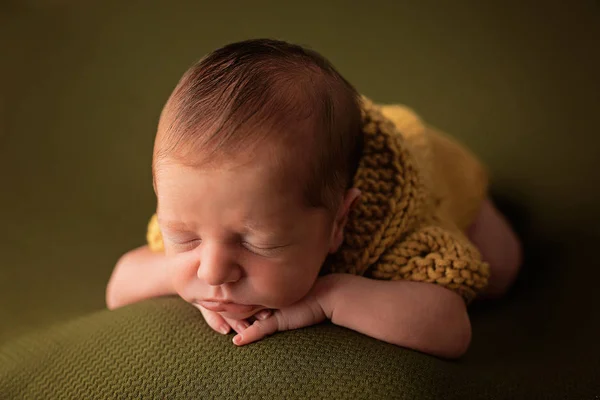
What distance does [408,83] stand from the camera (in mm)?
1443

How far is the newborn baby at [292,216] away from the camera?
0.71 meters

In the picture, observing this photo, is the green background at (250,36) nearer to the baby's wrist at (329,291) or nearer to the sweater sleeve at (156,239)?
the sweater sleeve at (156,239)

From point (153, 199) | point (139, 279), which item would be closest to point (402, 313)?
point (139, 279)

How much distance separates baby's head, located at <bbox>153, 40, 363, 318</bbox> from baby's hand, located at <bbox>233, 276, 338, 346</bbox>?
0.02m

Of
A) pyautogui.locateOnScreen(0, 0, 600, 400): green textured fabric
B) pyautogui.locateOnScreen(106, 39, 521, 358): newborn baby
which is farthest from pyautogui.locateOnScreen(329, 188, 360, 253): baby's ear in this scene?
pyautogui.locateOnScreen(0, 0, 600, 400): green textured fabric

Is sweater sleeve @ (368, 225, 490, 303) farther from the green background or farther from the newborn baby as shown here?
the green background

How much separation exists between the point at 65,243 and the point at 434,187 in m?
0.74

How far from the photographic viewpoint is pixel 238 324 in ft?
2.64

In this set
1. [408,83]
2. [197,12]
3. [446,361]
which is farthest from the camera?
[197,12]

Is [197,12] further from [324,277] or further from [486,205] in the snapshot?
[324,277]

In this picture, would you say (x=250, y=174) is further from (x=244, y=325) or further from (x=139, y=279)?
(x=139, y=279)

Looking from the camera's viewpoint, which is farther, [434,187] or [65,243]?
[65,243]

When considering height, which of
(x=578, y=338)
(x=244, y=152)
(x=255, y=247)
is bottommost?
(x=578, y=338)

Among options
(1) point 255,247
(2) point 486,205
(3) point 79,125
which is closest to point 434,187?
(2) point 486,205
